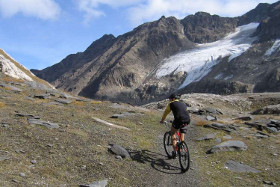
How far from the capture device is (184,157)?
9828 mm

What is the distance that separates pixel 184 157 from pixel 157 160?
148cm

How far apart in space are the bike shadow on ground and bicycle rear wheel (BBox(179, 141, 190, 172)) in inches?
10.3

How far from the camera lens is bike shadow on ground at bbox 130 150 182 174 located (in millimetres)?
10012

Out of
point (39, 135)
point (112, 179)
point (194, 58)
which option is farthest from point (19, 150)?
point (194, 58)

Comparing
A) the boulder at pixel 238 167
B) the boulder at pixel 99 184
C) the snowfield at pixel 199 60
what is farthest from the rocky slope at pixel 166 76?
the boulder at pixel 99 184

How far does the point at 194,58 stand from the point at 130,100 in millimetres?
43258

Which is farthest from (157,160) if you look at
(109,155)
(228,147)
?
(228,147)

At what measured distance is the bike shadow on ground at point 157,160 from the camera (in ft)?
32.8

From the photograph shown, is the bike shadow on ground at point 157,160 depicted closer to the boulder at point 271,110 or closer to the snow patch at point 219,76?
the boulder at point 271,110

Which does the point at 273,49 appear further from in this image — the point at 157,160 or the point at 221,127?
the point at 157,160

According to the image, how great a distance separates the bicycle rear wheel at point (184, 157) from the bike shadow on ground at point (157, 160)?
10.3 inches

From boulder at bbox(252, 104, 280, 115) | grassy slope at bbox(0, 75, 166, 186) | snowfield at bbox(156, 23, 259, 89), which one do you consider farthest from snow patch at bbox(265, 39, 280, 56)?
grassy slope at bbox(0, 75, 166, 186)

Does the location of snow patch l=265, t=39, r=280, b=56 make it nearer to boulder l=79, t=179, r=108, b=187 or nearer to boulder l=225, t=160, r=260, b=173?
boulder l=225, t=160, r=260, b=173

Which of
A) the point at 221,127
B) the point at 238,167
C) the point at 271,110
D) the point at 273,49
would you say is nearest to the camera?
the point at 238,167
